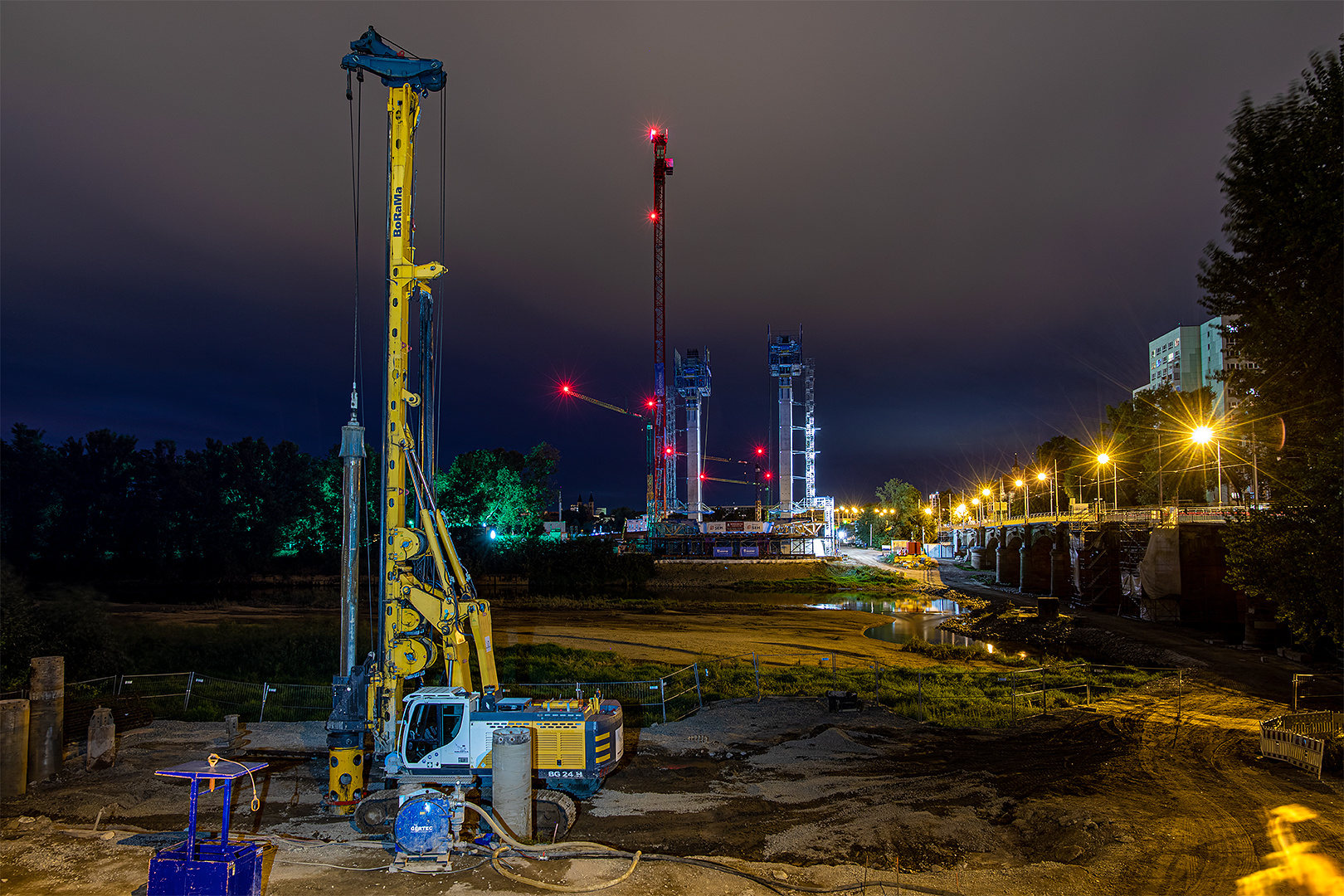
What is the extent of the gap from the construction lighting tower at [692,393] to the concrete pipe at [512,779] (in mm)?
124157

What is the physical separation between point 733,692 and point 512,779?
14559mm

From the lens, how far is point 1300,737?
1620 centimetres

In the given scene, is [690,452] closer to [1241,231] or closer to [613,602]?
[613,602]

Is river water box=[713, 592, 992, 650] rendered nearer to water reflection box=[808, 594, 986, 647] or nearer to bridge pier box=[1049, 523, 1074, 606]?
water reflection box=[808, 594, 986, 647]

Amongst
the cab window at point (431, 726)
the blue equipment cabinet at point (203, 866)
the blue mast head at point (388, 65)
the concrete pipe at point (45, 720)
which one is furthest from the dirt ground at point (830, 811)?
the blue mast head at point (388, 65)

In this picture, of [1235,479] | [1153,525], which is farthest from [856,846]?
[1235,479]

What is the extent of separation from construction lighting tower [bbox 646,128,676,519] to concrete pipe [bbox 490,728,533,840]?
385 feet

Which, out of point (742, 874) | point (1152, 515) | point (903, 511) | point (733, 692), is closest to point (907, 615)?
point (1152, 515)

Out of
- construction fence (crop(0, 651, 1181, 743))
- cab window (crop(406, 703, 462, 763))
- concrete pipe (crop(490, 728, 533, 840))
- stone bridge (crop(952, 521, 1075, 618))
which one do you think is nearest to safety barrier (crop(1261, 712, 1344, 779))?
construction fence (crop(0, 651, 1181, 743))

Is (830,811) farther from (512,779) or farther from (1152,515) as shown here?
(1152,515)

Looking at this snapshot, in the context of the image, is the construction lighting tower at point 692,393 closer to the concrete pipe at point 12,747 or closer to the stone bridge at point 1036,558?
the stone bridge at point 1036,558

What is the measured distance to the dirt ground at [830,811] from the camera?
1086cm

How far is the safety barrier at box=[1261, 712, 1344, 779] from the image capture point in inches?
624

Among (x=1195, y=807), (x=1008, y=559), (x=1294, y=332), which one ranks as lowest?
(x=1195, y=807)
